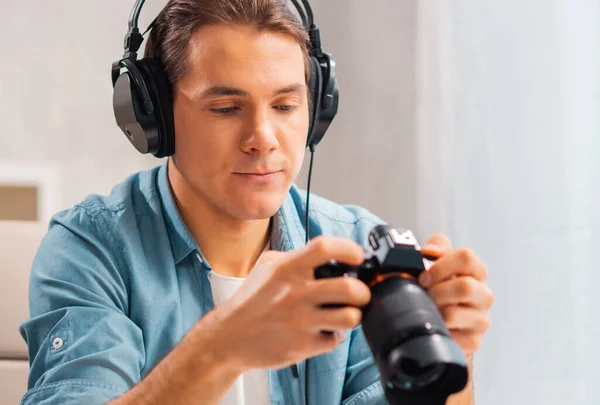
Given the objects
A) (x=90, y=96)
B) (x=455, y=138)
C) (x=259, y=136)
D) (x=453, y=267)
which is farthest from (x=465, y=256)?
(x=90, y=96)

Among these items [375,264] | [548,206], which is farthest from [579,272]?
[375,264]

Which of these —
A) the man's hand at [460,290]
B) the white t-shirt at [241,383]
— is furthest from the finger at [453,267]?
the white t-shirt at [241,383]

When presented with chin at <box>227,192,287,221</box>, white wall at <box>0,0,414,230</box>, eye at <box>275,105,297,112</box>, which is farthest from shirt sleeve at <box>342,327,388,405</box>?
white wall at <box>0,0,414,230</box>

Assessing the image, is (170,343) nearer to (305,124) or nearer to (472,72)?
(305,124)

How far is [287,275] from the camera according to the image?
659 mm

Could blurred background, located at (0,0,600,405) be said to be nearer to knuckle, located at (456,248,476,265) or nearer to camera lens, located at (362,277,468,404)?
knuckle, located at (456,248,476,265)

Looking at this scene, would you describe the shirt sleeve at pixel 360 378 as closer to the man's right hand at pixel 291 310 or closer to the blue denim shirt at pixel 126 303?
the blue denim shirt at pixel 126 303

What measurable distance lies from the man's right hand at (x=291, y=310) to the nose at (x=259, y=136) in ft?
1.20

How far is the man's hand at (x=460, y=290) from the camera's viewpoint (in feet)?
2.35

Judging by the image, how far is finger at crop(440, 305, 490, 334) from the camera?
733 mm

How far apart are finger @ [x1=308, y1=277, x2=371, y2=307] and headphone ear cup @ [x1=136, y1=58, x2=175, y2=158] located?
539mm

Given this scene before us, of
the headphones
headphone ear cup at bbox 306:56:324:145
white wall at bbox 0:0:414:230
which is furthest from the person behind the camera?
white wall at bbox 0:0:414:230

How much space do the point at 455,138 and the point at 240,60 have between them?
694 mm

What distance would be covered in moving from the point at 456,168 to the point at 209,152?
713 mm
